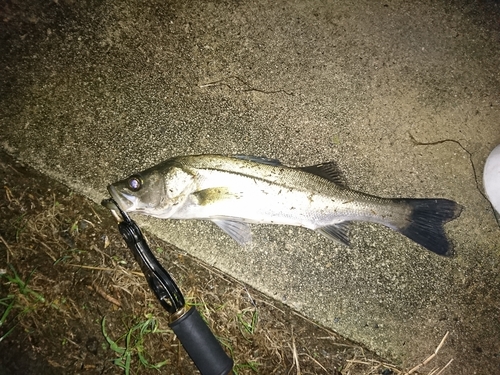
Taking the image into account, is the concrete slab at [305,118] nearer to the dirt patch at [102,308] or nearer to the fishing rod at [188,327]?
the dirt patch at [102,308]

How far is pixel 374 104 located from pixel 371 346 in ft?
7.74

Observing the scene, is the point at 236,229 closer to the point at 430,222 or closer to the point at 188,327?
the point at 188,327

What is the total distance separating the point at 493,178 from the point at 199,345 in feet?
9.95

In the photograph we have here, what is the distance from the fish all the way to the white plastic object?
1.65 feet

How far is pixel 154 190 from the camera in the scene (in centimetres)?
240

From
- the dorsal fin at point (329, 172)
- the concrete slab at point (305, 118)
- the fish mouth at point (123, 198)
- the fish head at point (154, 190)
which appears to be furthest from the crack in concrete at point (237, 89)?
the fish mouth at point (123, 198)

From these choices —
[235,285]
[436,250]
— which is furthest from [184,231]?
[436,250]

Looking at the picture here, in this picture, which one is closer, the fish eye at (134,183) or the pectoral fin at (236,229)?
the fish eye at (134,183)

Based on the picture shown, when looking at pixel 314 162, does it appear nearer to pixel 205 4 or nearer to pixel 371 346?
pixel 371 346

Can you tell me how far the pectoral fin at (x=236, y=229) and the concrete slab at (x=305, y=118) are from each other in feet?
0.63

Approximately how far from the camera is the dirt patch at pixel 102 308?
2502 mm

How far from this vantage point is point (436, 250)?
2752 mm

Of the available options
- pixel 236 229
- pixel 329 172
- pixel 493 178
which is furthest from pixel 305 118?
pixel 493 178

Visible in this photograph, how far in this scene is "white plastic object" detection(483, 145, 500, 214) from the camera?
114 inches
